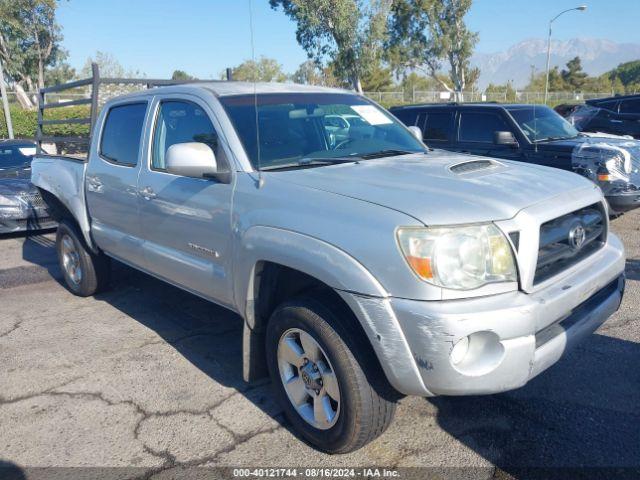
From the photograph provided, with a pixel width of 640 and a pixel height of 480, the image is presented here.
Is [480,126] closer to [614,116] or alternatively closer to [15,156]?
[614,116]

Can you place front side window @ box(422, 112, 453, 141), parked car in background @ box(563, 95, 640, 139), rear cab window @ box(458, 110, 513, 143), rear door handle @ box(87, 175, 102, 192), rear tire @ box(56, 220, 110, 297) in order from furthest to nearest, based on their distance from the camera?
parked car in background @ box(563, 95, 640, 139) < front side window @ box(422, 112, 453, 141) < rear cab window @ box(458, 110, 513, 143) < rear tire @ box(56, 220, 110, 297) < rear door handle @ box(87, 175, 102, 192)

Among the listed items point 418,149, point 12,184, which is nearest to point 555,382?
point 418,149

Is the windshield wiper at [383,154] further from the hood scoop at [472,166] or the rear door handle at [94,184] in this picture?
the rear door handle at [94,184]

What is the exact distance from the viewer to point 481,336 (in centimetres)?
240

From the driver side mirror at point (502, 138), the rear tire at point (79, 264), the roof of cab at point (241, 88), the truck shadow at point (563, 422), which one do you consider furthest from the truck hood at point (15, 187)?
the truck shadow at point (563, 422)

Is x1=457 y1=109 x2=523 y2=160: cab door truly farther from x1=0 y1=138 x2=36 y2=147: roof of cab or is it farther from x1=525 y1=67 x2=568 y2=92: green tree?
x1=525 y1=67 x2=568 y2=92: green tree

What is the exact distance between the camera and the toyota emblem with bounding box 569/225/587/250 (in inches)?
114

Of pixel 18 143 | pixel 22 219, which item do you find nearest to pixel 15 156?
pixel 18 143

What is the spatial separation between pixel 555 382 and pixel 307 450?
5.53 feet

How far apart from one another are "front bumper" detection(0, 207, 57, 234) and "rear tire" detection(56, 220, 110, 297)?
294 cm

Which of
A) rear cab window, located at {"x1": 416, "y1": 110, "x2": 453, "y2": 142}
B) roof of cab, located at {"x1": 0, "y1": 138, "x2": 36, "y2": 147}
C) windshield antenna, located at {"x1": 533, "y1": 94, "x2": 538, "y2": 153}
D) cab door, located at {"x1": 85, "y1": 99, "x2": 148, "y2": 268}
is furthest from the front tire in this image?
roof of cab, located at {"x1": 0, "y1": 138, "x2": 36, "y2": 147}

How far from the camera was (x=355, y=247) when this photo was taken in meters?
2.51

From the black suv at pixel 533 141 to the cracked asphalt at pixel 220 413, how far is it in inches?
107

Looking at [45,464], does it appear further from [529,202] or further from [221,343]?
[529,202]
